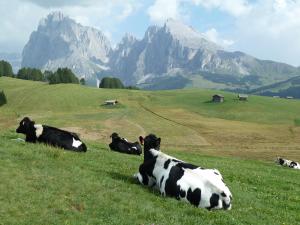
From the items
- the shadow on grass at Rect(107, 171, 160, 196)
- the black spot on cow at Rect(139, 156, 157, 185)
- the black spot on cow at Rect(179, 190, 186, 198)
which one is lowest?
the shadow on grass at Rect(107, 171, 160, 196)

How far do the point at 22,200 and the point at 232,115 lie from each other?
135 m

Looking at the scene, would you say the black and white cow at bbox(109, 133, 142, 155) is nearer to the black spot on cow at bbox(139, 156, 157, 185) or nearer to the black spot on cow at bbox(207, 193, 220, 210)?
the black spot on cow at bbox(139, 156, 157, 185)

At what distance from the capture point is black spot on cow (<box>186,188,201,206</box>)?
16.3 metres

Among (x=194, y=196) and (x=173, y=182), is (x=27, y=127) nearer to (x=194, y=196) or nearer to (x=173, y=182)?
(x=173, y=182)

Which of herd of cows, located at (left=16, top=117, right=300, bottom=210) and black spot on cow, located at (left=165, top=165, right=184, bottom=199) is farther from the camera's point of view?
black spot on cow, located at (left=165, top=165, right=184, bottom=199)

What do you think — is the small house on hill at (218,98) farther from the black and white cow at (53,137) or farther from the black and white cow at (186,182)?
the black and white cow at (186,182)

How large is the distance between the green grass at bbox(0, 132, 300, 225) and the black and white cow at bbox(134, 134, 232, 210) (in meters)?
0.45

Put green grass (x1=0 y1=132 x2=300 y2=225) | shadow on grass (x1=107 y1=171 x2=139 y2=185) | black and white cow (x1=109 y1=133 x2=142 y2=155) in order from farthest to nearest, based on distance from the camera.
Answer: black and white cow (x1=109 y1=133 x2=142 y2=155) < shadow on grass (x1=107 y1=171 x2=139 y2=185) < green grass (x1=0 y1=132 x2=300 y2=225)

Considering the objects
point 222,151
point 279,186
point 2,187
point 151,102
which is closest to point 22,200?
point 2,187

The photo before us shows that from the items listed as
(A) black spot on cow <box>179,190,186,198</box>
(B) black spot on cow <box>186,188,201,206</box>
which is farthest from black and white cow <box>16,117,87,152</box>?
(B) black spot on cow <box>186,188,201,206</box>

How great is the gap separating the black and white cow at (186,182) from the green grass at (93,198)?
45cm

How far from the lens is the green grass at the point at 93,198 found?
1373 cm

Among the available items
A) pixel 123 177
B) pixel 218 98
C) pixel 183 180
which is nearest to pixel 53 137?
pixel 123 177

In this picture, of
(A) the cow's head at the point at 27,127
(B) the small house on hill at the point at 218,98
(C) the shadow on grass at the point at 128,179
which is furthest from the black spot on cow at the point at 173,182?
(B) the small house on hill at the point at 218,98
